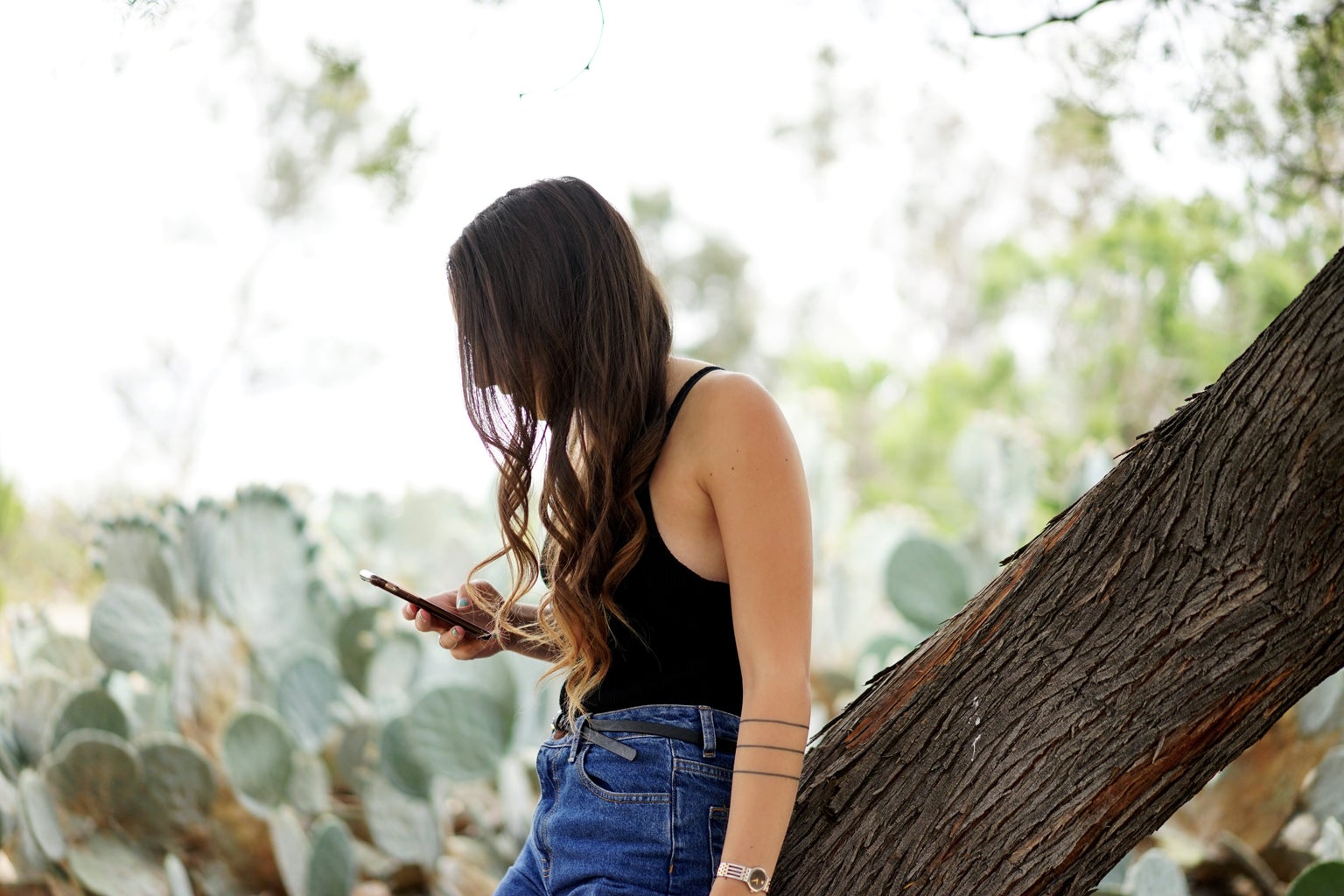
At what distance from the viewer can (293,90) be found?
1412 cm

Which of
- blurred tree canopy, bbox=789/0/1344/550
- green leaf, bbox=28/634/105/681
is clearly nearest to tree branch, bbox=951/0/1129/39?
blurred tree canopy, bbox=789/0/1344/550

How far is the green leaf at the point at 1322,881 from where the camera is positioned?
64.7 inches

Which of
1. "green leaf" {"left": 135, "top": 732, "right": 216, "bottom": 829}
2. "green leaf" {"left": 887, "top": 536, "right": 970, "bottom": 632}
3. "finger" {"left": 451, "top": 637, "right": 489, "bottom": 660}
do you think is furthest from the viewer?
"green leaf" {"left": 887, "top": 536, "right": 970, "bottom": 632}

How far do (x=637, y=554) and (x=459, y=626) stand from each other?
1.18ft

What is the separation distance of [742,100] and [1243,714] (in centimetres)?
2027

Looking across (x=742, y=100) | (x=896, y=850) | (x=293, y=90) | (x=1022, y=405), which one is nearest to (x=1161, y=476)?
(x=896, y=850)

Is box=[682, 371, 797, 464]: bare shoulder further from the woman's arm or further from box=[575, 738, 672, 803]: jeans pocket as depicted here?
box=[575, 738, 672, 803]: jeans pocket

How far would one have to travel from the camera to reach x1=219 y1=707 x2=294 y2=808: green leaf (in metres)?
2.71

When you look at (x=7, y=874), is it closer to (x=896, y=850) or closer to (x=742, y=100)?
(x=896, y=850)

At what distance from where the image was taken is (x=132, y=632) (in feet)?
10.7

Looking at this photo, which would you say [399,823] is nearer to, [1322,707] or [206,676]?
[206,676]

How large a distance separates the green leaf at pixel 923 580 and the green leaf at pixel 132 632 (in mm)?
2061

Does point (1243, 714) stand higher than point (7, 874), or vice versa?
point (1243, 714)

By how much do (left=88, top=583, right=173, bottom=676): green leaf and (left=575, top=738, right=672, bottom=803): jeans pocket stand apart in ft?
8.15
